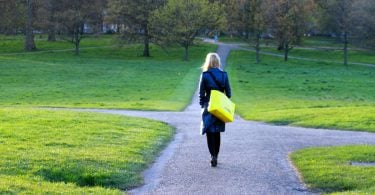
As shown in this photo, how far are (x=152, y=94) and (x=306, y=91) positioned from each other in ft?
31.6

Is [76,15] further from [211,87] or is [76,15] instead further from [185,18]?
[211,87]

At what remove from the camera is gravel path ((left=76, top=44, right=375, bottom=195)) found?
999cm

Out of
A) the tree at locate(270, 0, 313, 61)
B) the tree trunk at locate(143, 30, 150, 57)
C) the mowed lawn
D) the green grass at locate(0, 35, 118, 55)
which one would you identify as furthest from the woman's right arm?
the green grass at locate(0, 35, 118, 55)

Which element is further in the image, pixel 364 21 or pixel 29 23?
pixel 29 23

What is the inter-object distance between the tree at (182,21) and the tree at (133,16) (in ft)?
7.31

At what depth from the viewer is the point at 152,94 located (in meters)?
35.8

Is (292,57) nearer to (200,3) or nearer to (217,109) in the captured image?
(200,3)

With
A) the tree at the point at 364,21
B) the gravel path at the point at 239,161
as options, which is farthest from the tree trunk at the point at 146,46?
the gravel path at the point at 239,161

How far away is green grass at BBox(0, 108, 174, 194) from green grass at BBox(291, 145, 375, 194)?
3.04 meters

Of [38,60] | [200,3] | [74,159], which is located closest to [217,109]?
[74,159]

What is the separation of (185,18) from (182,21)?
2.13 ft

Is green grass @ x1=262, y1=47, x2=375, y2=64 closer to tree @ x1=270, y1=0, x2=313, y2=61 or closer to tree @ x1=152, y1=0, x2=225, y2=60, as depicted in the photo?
tree @ x1=270, y1=0, x2=313, y2=61

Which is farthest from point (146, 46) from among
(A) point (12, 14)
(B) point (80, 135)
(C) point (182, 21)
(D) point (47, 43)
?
(B) point (80, 135)

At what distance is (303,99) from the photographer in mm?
32562
